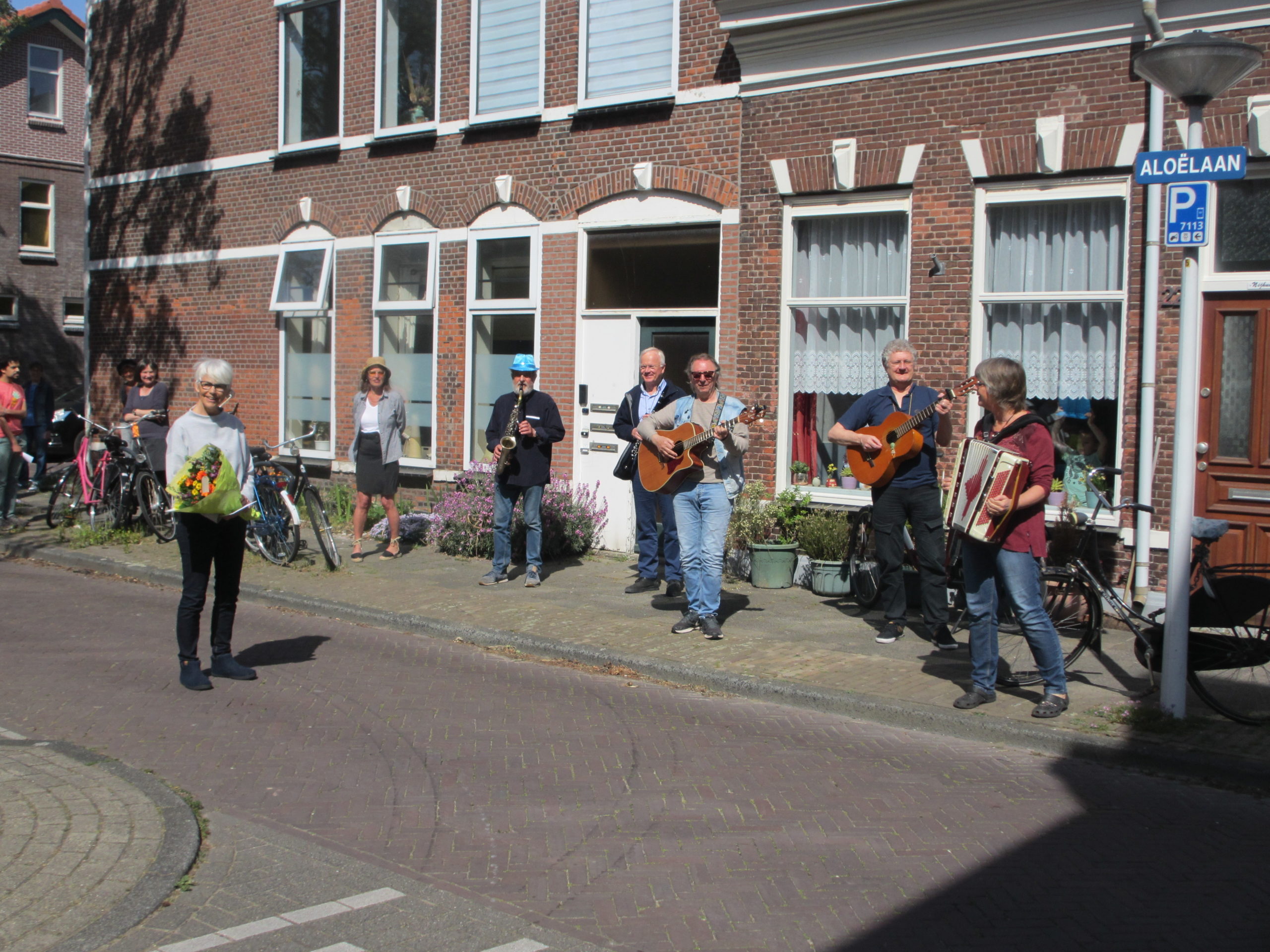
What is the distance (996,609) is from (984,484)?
80 cm

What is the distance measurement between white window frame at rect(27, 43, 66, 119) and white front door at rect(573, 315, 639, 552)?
1053 inches

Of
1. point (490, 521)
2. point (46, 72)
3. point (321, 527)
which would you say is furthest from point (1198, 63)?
point (46, 72)

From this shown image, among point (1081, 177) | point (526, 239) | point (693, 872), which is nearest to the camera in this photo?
point (693, 872)

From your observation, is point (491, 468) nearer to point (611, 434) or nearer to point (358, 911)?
point (611, 434)

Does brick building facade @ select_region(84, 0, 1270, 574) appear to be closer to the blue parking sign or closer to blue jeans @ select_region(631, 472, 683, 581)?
blue jeans @ select_region(631, 472, 683, 581)

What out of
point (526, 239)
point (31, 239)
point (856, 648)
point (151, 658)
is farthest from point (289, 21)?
point (31, 239)

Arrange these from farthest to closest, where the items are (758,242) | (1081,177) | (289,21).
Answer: (289,21), (758,242), (1081,177)

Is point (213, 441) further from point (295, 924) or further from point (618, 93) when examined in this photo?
point (618, 93)

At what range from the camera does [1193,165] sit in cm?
622

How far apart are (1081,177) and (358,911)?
789 cm

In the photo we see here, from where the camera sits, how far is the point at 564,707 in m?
6.99

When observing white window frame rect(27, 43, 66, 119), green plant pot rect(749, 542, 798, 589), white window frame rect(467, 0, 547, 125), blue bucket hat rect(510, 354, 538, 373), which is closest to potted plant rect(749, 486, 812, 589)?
green plant pot rect(749, 542, 798, 589)

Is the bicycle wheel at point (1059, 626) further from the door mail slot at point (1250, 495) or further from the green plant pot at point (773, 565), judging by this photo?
the green plant pot at point (773, 565)

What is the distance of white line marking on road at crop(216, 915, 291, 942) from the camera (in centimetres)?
396
